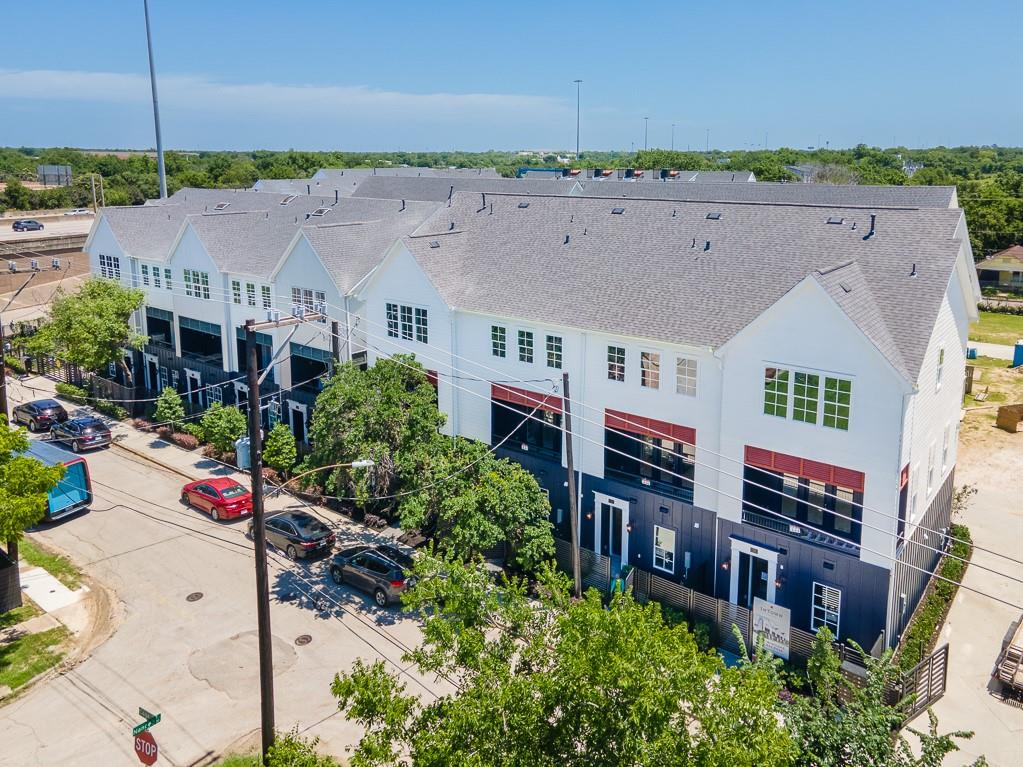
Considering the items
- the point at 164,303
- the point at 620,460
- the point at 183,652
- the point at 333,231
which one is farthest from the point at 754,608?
the point at 164,303

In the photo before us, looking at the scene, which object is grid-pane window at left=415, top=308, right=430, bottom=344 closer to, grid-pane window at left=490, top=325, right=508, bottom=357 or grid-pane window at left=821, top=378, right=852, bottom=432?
grid-pane window at left=490, top=325, right=508, bottom=357

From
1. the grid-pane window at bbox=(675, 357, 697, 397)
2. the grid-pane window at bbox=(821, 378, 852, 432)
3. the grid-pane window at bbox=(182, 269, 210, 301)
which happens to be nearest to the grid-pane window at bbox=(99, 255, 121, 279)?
the grid-pane window at bbox=(182, 269, 210, 301)

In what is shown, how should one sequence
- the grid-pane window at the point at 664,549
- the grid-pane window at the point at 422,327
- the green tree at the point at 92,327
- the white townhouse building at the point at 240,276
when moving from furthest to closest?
1. the green tree at the point at 92,327
2. the white townhouse building at the point at 240,276
3. the grid-pane window at the point at 422,327
4. the grid-pane window at the point at 664,549

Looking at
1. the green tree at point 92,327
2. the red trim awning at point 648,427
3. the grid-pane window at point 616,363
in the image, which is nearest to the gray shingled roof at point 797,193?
the grid-pane window at point 616,363

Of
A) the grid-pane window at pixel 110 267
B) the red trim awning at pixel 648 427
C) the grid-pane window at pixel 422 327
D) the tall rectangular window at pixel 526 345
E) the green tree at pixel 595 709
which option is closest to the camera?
the green tree at pixel 595 709

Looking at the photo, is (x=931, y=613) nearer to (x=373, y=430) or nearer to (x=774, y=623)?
(x=774, y=623)

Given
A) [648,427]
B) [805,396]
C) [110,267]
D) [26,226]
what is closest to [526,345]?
[648,427]

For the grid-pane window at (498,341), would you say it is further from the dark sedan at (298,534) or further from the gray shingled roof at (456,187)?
the gray shingled roof at (456,187)
